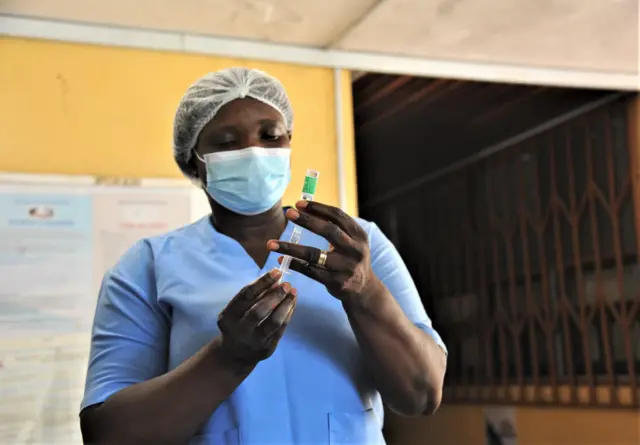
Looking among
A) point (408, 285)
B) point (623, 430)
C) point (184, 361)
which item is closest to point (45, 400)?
point (184, 361)

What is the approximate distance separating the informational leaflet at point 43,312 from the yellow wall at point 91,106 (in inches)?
4.8

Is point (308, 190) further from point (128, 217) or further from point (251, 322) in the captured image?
point (128, 217)

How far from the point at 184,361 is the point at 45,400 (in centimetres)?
92

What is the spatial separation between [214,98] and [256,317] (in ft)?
1.32

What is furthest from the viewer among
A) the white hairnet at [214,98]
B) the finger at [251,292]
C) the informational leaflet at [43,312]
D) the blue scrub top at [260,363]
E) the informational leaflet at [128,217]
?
the informational leaflet at [128,217]

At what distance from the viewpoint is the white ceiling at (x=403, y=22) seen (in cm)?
158

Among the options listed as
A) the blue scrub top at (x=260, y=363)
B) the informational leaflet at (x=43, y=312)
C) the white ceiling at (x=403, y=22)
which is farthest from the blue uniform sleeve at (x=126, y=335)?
the white ceiling at (x=403, y=22)

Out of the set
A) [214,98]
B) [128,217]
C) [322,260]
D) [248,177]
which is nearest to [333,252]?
[322,260]

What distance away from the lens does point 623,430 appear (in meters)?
2.31

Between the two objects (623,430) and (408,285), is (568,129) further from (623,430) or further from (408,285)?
(408,285)

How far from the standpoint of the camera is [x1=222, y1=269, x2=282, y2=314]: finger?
2.30ft

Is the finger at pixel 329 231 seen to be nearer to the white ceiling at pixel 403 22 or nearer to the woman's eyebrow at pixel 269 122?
the woman's eyebrow at pixel 269 122

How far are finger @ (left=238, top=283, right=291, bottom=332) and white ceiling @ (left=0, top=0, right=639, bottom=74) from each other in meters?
1.06

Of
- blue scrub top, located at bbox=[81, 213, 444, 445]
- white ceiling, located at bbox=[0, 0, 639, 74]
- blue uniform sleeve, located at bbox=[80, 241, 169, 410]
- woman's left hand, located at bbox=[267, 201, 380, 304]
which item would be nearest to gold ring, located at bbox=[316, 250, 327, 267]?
woman's left hand, located at bbox=[267, 201, 380, 304]
